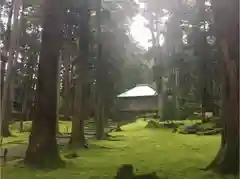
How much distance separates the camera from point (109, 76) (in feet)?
16.0

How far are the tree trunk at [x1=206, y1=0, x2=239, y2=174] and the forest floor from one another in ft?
0.37

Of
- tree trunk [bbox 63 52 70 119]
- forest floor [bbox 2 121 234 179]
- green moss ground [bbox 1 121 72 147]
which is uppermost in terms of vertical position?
tree trunk [bbox 63 52 70 119]

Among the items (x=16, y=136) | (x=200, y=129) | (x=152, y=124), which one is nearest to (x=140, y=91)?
(x=152, y=124)

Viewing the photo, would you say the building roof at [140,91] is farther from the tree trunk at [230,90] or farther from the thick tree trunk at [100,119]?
the tree trunk at [230,90]

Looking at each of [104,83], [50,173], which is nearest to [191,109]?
[104,83]

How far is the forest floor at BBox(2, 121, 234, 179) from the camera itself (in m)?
2.57

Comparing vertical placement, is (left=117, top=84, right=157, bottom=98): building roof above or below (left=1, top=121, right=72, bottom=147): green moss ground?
above

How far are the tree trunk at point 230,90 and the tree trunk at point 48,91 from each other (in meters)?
1.33

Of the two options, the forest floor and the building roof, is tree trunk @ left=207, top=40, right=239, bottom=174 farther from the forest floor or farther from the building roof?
the building roof

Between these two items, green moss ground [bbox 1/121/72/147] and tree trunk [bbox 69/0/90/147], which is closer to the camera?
green moss ground [bbox 1/121/72/147]

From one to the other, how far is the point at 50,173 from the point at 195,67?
8.69ft

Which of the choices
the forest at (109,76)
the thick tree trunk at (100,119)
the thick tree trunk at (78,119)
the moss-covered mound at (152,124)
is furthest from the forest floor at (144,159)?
the thick tree trunk at (100,119)

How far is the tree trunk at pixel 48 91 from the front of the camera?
9.91 feet

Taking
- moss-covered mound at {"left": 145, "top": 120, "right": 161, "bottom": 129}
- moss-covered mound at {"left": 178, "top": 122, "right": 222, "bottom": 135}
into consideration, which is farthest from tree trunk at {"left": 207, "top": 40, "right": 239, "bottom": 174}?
moss-covered mound at {"left": 145, "top": 120, "right": 161, "bottom": 129}
